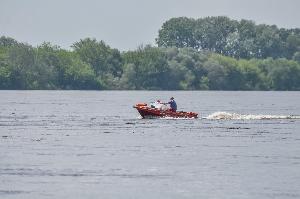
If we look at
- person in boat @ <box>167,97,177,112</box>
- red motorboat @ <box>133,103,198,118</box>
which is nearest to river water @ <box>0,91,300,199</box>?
red motorboat @ <box>133,103,198,118</box>

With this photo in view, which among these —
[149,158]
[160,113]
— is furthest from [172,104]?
[149,158]

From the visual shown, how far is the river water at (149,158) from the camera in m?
42.9

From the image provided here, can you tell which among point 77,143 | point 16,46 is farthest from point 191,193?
point 16,46

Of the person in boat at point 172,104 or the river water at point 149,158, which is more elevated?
the person in boat at point 172,104

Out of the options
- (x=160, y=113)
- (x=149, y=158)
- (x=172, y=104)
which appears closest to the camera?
(x=149, y=158)

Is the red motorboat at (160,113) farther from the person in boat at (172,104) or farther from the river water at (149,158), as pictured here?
the river water at (149,158)

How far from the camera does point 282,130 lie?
2955 inches

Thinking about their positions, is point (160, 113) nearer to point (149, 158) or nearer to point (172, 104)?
point (172, 104)

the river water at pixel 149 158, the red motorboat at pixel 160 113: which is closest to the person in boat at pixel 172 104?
the red motorboat at pixel 160 113

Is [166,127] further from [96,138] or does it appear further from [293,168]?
[293,168]

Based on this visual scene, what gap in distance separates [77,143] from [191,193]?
21215 millimetres

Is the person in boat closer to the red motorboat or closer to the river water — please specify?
the red motorboat

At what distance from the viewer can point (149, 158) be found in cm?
5384

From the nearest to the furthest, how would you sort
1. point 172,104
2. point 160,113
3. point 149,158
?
point 149,158, point 172,104, point 160,113
